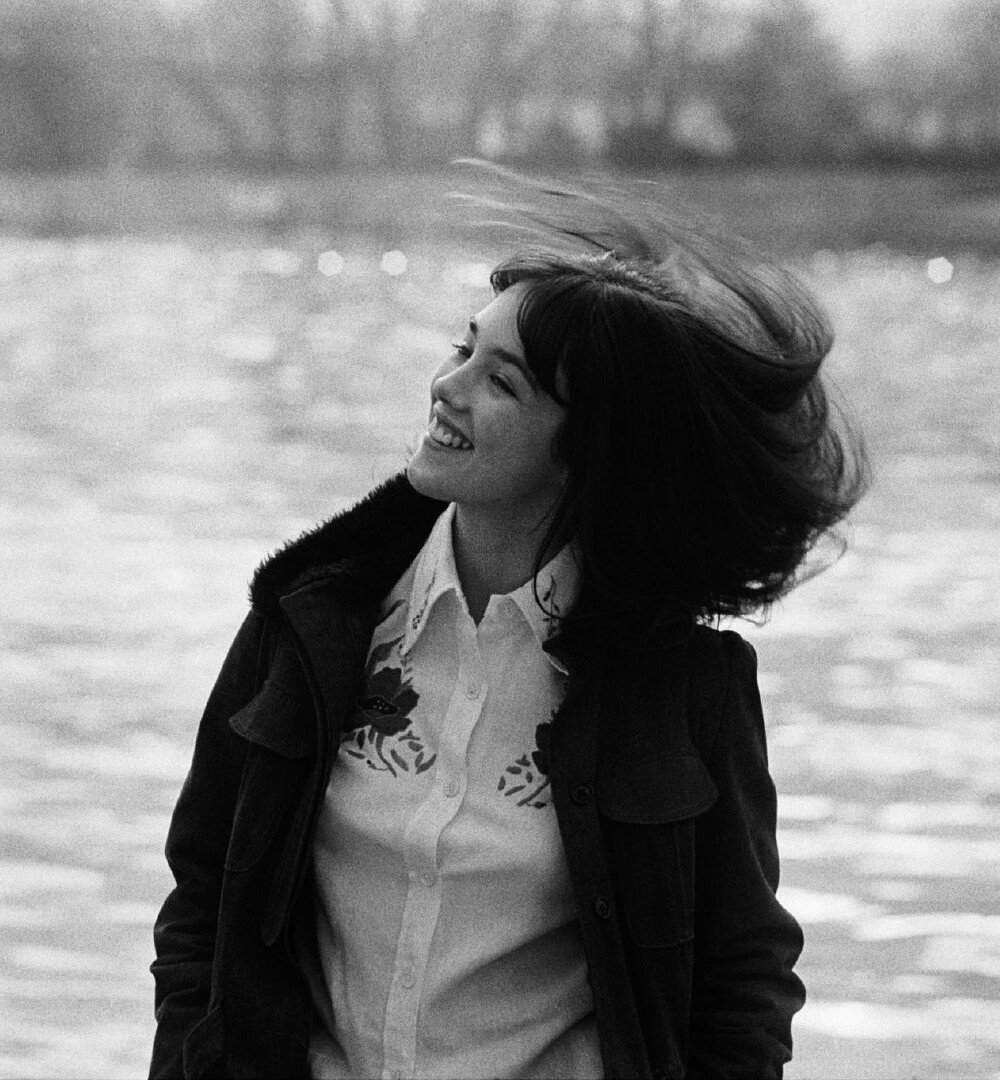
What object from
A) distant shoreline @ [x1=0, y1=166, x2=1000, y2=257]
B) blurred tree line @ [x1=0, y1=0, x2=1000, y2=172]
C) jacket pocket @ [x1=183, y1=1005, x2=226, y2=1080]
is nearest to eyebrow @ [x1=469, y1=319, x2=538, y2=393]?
jacket pocket @ [x1=183, y1=1005, x2=226, y2=1080]

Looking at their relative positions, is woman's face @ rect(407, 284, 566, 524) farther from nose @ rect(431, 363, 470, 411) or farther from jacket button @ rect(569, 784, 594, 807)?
jacket button @ rect(569, 784, 594, 807)

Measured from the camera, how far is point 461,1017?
1.33 metres

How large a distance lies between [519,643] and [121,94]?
13.8 m

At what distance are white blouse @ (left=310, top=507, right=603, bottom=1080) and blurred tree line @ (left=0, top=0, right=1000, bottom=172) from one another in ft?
40.6

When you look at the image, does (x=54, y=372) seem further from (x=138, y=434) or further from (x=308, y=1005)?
(x=308, y=1005)

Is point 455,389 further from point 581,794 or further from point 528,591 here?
point 581,794

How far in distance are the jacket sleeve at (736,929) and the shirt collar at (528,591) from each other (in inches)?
4.3

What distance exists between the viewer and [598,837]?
1.29 metres

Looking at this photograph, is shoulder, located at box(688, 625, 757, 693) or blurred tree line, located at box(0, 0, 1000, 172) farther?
blurred tree line, located at box(0, 0, 1000, 172)

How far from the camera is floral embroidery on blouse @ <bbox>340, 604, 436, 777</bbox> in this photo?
135 cm

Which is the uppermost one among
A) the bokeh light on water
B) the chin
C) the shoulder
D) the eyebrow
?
the eyebrow

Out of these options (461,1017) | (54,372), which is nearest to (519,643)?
(461,1017)

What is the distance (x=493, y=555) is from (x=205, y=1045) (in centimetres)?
36

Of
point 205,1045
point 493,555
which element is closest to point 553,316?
point 493,555
